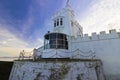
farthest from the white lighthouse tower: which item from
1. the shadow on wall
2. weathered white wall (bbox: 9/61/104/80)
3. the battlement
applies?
the shadow on wall

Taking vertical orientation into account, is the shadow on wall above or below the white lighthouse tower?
below

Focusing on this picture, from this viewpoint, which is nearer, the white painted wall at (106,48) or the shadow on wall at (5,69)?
the white painted wall at (106,48)

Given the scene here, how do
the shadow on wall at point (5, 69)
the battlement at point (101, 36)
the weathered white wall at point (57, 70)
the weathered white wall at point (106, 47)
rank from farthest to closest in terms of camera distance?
the shadow on wall at point (5, 69)
the battlement at point (101, 36)
the weathered white wall at point (106, 47)
the weathered white wall at point (57, 70)

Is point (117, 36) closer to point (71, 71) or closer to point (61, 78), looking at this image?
point (71, 71)

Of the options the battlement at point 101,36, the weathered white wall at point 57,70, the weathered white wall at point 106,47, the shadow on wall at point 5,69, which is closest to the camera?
the weathered white wall at point 57,70

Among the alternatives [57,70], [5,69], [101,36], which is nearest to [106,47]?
[101,36]

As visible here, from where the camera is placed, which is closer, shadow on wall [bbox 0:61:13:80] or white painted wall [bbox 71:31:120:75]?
white painted wall [bbox 71:31:120:75]

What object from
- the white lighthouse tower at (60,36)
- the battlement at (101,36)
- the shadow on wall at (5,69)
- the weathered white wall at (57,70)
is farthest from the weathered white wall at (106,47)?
the shadow on wall at (5,69)

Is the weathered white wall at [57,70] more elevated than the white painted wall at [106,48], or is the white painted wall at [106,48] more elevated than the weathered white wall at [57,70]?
the white painted wall at [106,48]

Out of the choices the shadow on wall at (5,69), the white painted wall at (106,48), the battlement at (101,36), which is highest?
the battlement at (101,36)

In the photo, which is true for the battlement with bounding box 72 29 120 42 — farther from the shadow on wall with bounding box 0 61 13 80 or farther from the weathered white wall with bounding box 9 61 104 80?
the shadow on wall with bounding box 0 61 13 80

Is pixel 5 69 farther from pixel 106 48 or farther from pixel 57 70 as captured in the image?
pixel 106 48

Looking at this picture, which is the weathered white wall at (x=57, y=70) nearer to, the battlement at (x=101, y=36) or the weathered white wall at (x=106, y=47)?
the weathered white wall at (x=106, y=47)

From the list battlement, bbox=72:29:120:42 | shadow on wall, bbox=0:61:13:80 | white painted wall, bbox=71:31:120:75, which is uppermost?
battlement, bbox=72:29:120:42
